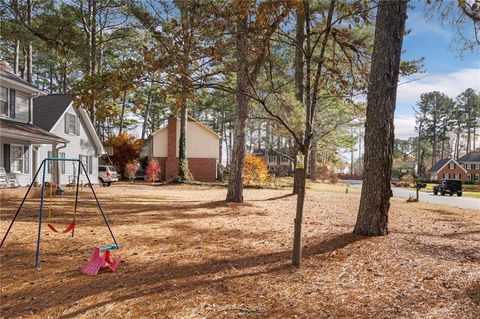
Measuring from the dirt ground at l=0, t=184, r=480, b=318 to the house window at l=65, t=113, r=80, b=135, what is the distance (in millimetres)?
15612

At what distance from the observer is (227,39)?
20.4 feet

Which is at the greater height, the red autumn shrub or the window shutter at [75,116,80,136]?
the window shutter at [75,116,80,136]

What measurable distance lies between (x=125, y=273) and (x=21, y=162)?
16.2m

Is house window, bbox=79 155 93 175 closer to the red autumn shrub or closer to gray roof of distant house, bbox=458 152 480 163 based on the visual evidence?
the red autumn shrub

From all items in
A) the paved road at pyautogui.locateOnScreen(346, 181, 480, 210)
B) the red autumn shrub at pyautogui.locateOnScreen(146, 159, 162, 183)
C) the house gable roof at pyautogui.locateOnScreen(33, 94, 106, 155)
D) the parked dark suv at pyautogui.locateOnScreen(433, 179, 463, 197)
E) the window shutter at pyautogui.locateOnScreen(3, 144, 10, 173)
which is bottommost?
the paved road at pyautogui.locateOnScreen(346, 181, 480, 210)

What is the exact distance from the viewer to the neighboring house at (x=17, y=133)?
16156 mm

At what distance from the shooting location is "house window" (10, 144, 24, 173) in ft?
56.0

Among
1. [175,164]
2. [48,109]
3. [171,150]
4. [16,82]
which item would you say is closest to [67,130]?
[48,109]

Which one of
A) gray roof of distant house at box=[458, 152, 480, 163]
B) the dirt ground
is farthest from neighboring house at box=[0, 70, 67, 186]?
gray roof of distant house at box=[458, 152, 480, 163]

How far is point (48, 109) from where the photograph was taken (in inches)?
856

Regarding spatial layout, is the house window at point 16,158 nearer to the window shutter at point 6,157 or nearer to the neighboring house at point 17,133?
the neighboring house at point 17,133

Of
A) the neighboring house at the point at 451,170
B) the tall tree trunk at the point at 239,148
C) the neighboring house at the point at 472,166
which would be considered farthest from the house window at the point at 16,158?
the neighboring house at the point at 472,166

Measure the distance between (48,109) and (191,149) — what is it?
14.4 meters

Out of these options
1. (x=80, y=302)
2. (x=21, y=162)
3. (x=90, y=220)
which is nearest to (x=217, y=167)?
(x=21, y=162)
